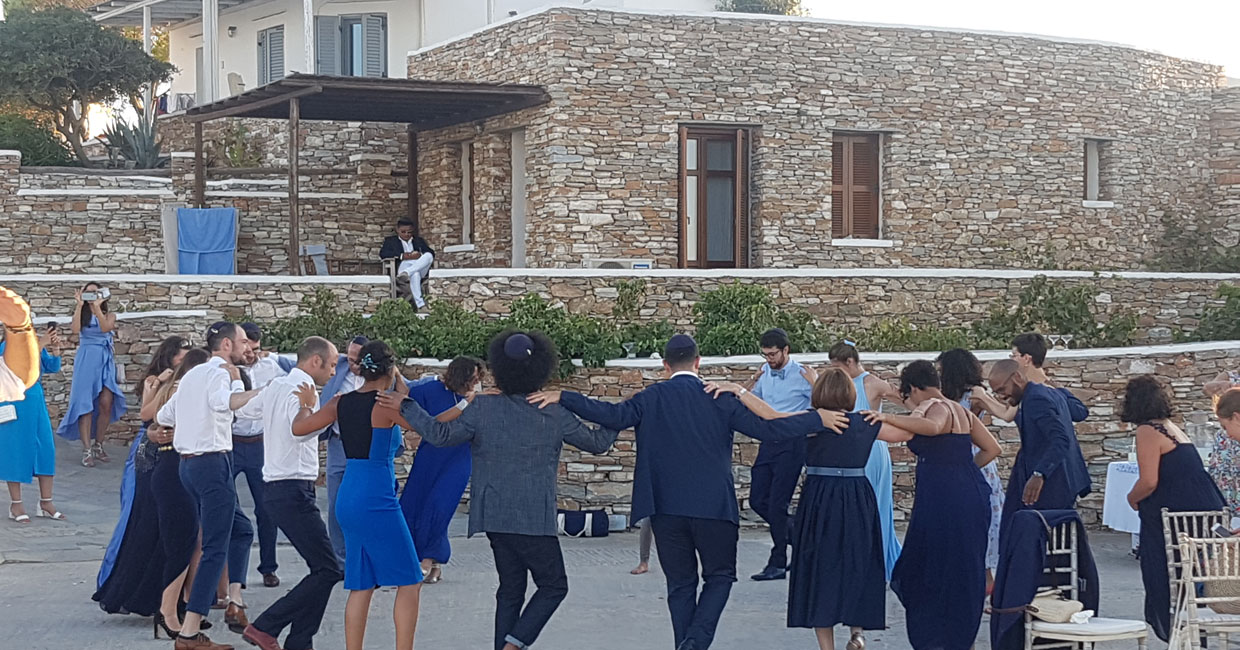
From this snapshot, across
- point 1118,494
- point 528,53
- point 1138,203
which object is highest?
point 528,53

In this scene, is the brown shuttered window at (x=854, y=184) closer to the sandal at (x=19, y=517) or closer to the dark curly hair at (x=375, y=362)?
the sandal at (x=19, y=517)

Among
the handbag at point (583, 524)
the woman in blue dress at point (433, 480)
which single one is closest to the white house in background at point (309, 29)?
the handbag at point (583, 524)

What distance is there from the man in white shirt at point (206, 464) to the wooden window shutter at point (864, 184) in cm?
1480

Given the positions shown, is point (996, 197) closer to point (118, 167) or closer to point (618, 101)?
point (618, 101)

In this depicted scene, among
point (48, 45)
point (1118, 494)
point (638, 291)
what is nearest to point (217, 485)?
point (1118, 494)

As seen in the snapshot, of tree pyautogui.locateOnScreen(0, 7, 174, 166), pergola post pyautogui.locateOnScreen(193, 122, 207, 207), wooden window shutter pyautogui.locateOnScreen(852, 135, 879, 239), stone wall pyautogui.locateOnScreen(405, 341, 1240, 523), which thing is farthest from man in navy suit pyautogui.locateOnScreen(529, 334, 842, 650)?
tree pyautogui.locateOnScreen(0, 7, 174, 166)

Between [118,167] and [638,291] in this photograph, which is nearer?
[638,291]

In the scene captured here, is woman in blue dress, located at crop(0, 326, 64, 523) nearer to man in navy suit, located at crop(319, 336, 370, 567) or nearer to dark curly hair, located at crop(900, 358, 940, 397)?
man in navy suit, located at crop(319, 336, 370, 567)

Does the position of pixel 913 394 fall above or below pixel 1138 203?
below

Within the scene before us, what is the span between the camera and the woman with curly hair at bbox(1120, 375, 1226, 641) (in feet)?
27.0

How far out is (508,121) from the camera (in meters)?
20.8

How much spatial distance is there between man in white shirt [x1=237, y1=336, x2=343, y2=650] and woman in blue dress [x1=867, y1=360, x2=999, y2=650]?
3.20 m

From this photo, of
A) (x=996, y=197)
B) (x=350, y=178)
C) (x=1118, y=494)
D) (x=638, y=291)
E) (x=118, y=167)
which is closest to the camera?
(x=1118, y=494)

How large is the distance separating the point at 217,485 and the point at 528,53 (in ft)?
42.3
